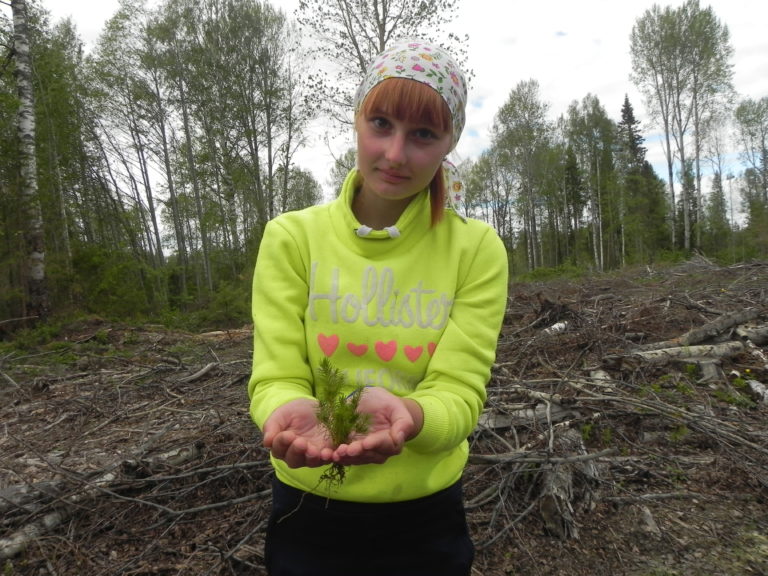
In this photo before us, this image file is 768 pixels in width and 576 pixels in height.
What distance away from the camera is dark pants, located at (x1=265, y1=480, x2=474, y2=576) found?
1.07 meters

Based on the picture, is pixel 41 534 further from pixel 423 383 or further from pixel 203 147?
pixel 203 147

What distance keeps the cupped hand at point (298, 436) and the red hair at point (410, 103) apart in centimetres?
74

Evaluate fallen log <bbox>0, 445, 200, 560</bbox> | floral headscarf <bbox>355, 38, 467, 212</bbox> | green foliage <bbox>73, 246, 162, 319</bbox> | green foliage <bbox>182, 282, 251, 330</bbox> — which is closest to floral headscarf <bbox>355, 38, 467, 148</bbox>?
floral headscarf <bbox>355, 38, 467, 212</bbox>

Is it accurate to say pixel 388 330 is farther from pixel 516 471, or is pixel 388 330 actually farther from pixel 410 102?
pixel 516 471

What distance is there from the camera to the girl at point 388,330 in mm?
1060

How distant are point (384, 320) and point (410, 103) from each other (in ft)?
1.83

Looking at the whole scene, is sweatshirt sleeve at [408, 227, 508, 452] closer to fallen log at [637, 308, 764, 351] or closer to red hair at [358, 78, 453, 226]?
red hair at [358, 78, 453, 226]

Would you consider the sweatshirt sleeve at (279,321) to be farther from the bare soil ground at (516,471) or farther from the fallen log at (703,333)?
the fallen log at (703,333)

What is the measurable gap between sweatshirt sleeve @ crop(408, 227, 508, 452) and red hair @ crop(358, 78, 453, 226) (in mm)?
375

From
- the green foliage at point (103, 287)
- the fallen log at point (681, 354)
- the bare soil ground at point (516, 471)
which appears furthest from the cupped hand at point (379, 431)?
the green foliage at point (103, 287)

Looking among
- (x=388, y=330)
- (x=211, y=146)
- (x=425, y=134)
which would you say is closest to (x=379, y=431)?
(x=388, y=330)

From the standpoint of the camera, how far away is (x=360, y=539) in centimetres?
107

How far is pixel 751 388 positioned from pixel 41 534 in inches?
191

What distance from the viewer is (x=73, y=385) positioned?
4496 millimetres
